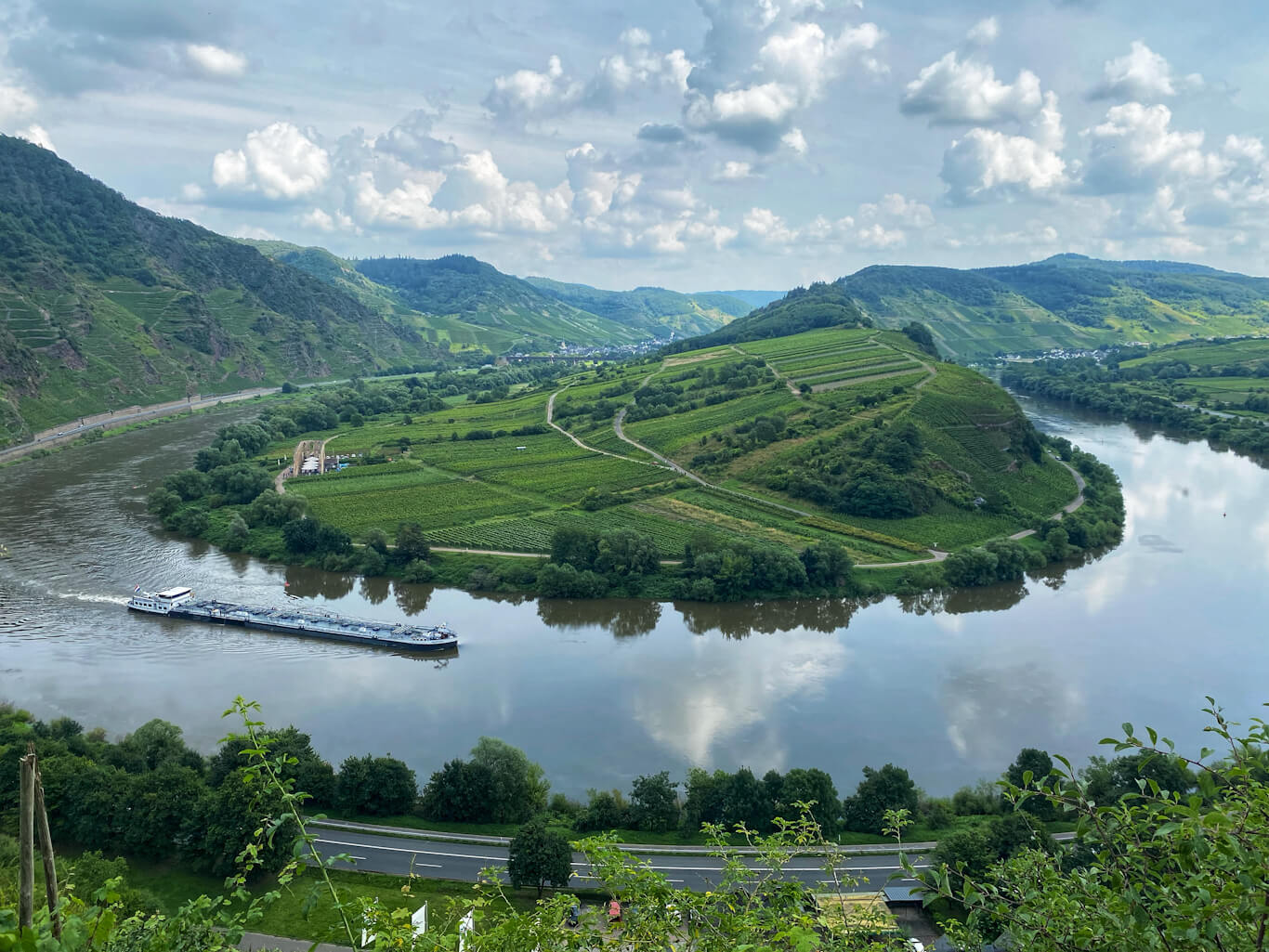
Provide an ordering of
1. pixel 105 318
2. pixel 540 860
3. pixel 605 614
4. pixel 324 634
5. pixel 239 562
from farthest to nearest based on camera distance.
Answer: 1. pixel 105 318
2. pixel 239 562
3. pixel 605 614
4. pixel 324 634
5. pixel 540 860

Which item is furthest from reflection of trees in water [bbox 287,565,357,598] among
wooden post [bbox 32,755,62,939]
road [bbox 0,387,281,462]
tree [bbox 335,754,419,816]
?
road [bbox 0,387,281,462]

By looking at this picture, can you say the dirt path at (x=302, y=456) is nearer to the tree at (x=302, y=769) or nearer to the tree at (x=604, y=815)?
the tree at (x=302, y=769)

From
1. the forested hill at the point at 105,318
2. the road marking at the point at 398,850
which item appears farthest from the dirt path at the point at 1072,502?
the forested hill at the point at 105,318

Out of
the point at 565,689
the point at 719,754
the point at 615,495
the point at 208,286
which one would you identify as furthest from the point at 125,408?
the point at 719,754

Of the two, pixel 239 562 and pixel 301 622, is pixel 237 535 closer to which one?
pixel 239 562

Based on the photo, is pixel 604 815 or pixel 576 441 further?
pixel 576 441

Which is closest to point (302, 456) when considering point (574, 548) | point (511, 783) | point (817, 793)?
point (574, 548)

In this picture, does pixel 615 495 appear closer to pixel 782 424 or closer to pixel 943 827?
pixel 782 424
